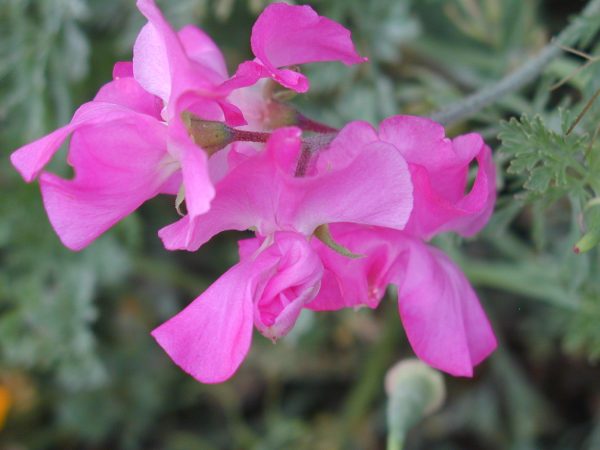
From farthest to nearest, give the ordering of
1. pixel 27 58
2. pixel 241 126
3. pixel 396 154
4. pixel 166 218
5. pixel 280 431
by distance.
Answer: pixel 166 218
pixel 280 431
pixel 27 58
pixel 241 126
pixel 396 154

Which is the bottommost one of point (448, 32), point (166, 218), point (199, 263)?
point (199, 263)

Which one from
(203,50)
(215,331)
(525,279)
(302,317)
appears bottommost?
(302,317)

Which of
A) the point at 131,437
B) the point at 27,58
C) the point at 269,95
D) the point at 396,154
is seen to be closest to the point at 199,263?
the point at 131,437

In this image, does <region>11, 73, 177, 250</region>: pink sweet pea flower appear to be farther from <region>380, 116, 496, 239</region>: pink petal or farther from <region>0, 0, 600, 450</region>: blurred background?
<region>0, 0, 600, 450</region>: blurred background

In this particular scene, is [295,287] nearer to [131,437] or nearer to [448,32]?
[448,32]

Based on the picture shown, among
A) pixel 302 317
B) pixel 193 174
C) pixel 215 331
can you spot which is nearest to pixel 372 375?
pixel 302 317

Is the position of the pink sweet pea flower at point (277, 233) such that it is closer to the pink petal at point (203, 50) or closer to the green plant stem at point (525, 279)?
the pink petal at point (203, 50)

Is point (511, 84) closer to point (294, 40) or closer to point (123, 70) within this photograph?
point (294, 40)
